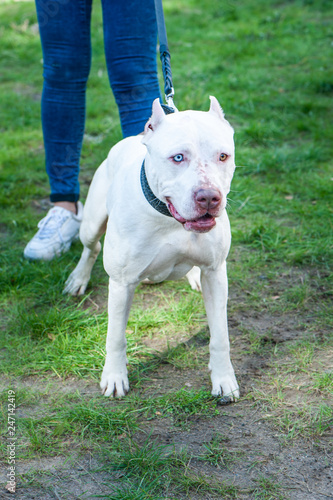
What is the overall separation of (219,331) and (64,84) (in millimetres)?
1819

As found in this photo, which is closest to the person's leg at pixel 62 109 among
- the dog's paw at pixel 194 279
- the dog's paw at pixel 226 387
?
the dog's paw at pixel 194 279

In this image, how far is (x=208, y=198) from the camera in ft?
6.13

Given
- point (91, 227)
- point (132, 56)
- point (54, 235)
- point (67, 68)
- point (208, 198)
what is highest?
point (132, 56)

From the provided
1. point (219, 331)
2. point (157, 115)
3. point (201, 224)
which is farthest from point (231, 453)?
point (157, 115)

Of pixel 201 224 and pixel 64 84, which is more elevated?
pixel 64 84

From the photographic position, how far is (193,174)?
1.91 metres

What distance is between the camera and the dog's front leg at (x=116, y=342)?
2398mm

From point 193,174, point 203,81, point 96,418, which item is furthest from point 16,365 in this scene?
point 203,81

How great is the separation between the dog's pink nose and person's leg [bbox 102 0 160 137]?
1.36 meters

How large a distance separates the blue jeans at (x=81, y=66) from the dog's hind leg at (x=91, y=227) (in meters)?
0.45

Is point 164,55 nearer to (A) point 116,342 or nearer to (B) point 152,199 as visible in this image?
(B) point 152,199

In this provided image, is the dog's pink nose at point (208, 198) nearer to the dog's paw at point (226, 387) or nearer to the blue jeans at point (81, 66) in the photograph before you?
the dog's paw at point (226, 387)

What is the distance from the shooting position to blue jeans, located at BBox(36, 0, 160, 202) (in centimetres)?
298

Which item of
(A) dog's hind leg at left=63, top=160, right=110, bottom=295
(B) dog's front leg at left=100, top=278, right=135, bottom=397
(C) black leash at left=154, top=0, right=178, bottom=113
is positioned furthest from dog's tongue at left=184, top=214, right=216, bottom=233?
(A) dog's hind leg at left=63, top=160, right=110, bottom=295
